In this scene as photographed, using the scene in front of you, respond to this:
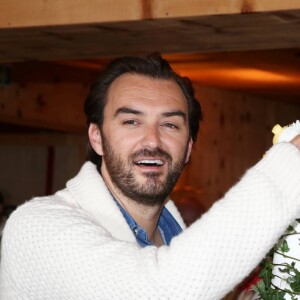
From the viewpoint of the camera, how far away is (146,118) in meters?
1.86

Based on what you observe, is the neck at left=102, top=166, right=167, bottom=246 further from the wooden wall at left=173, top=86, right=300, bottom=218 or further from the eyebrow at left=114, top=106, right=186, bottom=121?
the wooden wall at left=173, top=86, right=300, bottom=218

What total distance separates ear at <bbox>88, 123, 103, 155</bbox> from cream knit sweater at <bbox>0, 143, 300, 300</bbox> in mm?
405

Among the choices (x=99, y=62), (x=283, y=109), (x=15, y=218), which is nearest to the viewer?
(x=15, y=218)

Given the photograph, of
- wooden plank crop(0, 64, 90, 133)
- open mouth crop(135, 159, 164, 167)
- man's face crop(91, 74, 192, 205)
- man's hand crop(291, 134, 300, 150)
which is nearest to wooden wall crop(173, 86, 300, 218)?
wooden plank crop(0, 64, 90, 133)

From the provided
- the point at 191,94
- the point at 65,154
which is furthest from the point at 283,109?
the point at 191,94

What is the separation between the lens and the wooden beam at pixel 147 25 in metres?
2.75

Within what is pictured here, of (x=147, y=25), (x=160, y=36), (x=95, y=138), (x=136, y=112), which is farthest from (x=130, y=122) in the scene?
(x=160, y=36)

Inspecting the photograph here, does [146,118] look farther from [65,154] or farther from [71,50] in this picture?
[65,154]

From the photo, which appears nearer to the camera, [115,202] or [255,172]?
[255,172]

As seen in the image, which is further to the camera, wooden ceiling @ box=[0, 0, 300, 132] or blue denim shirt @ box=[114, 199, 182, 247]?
wooden ceiling @ box=[0, 0, 300, 132]

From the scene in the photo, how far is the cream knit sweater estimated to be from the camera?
145 centimetres

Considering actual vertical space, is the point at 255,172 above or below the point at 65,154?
above

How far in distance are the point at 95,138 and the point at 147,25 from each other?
89cm

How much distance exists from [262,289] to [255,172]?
19cm
